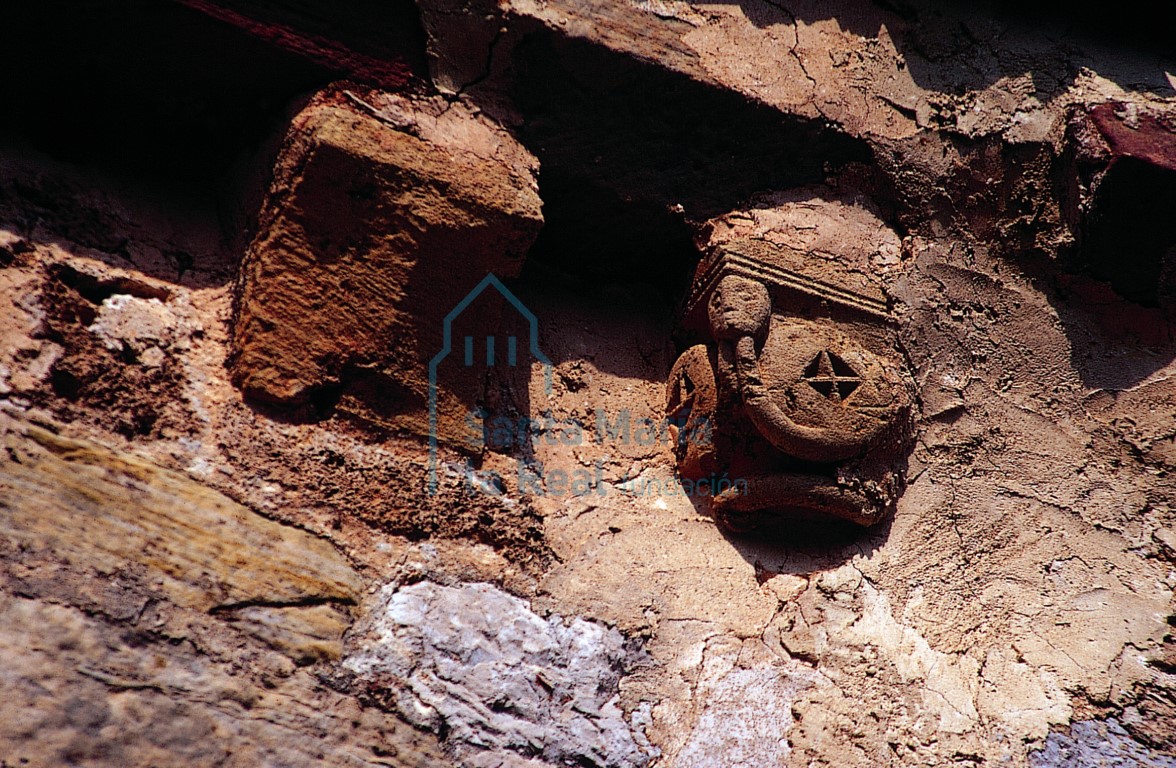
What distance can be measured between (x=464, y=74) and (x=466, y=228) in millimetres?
408

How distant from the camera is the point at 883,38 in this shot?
2.52 m

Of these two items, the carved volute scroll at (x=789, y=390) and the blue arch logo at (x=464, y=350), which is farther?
the carved volute scroll at (x=789, y=390)

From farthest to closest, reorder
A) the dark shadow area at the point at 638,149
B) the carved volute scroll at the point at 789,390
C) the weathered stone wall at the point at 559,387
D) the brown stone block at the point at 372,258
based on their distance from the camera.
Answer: the dark shadow area at the point at 638,149 < the carved volute scroll at the point at 789,390 < the brown stone block at the point at 372,258 < the weathered stone wall at the point at 559,387

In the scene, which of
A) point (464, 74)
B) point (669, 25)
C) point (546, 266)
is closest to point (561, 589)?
point (546, 266)

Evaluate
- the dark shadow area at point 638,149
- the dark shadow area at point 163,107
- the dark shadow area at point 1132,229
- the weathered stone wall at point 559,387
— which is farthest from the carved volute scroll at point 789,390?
the dark shadow area at point 163,107

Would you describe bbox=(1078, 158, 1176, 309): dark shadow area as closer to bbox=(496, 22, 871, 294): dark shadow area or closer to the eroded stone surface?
bbox=(496, 22, 871, 294): dark shadow area

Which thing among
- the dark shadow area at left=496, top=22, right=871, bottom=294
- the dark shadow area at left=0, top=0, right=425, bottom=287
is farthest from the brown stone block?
the dark shadow area at left=496, top=22, right=871, bottom=294

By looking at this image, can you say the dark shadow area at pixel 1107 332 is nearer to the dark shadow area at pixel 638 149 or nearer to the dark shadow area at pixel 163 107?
the dark shadow area at pixel 638 149

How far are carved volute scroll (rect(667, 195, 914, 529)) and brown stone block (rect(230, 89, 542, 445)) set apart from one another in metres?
0.49

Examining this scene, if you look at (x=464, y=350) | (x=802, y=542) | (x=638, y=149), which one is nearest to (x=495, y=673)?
(x=464, y=350)

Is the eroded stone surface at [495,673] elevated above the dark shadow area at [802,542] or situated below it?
below

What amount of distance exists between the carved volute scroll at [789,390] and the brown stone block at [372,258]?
0.49 meters

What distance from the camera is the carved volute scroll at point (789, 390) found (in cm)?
210

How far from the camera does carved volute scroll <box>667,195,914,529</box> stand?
82.5 inches
